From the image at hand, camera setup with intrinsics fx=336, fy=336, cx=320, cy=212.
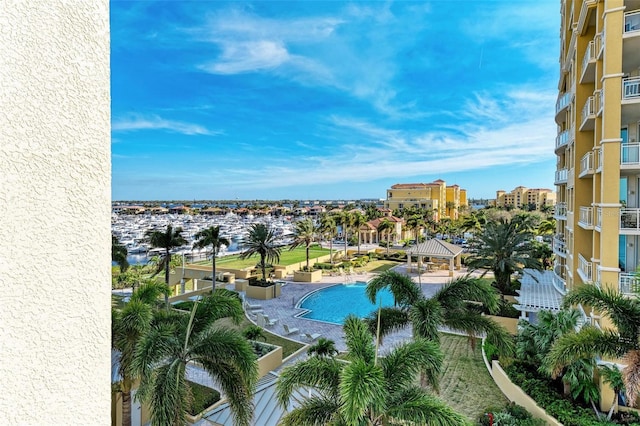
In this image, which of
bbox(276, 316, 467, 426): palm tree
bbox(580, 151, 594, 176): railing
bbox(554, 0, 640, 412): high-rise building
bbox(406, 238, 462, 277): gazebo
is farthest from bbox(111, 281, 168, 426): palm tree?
bbox(406, 238, 462, 277): gazebo

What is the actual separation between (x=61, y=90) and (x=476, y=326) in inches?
432

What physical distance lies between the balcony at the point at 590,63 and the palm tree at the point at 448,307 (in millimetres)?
9385

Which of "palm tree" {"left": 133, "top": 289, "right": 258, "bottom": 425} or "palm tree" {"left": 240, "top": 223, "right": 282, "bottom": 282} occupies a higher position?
"palm tree" {"left": 240, "top": 223, "right": 282, "bottom": 282}

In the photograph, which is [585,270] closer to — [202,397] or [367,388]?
[367,388]

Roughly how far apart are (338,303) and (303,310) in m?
3.10

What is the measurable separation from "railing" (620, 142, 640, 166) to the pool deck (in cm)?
876

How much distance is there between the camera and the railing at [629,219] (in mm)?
10383

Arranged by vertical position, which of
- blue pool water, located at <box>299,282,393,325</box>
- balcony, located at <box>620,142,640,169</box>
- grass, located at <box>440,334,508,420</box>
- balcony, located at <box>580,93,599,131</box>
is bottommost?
blue pool water, located at <box>299,282,393,325</box>

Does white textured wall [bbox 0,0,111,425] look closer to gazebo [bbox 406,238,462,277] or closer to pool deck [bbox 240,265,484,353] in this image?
pool deck [bbox 240,265,484,353]

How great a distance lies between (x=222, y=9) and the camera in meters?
14.6

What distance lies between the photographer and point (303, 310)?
→ 68.4 feet

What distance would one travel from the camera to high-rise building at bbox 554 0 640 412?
10359mm

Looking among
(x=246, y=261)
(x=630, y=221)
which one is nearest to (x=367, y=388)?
(x=630, y=221)

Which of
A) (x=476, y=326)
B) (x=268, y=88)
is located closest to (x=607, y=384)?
(x=476, y=326)
